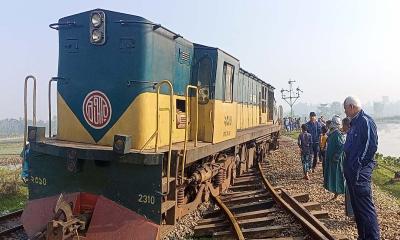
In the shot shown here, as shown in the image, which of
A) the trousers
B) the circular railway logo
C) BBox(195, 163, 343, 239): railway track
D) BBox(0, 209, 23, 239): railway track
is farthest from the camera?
BBox(0, 209, 23, 239): railway track

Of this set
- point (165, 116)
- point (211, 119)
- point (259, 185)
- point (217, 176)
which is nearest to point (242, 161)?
point (259, 185)

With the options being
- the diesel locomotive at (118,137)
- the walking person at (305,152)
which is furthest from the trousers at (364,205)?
the walking person at (305,152)

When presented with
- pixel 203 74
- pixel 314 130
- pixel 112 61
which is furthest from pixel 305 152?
pixel 112 61

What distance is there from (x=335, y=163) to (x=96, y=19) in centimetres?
535

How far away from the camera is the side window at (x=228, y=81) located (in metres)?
7.80

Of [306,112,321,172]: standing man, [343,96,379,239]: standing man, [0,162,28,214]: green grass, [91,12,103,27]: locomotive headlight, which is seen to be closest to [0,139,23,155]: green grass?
[0,162,28,214]: green grass

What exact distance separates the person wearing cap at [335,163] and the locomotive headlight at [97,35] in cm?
500

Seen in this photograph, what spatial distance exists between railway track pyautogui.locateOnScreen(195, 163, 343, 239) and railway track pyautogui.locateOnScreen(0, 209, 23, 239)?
3.01m

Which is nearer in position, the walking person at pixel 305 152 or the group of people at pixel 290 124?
the walking person at pixel 305 152

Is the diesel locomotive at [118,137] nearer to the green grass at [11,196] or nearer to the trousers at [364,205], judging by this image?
the trousers at [364,205]

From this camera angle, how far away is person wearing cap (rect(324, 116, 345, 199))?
7.58 meters

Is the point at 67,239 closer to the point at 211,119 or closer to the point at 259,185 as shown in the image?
the point at 211,119

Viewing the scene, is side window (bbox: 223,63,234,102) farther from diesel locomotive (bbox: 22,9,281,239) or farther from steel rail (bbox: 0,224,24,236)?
steel rail (bbox: 0,224,24,236)

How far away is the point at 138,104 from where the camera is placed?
550 cm
